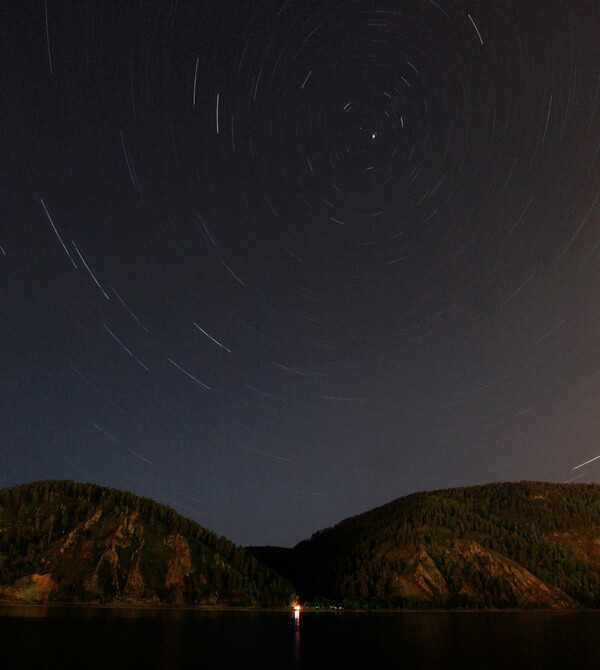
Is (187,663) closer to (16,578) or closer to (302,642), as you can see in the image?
(302,642)

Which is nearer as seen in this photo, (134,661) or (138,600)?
(134,661)

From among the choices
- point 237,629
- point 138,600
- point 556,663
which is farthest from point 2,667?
→ point 138,600

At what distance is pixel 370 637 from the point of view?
99125mm

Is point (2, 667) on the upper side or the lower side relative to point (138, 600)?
lower

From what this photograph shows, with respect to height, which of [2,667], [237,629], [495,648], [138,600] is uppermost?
[138,600]

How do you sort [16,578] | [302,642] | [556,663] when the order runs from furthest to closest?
1. [16,578]
2. [302,642]
3. [556,663]

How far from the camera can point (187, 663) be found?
6166 cm

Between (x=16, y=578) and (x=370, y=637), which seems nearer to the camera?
(x=370, y=637)

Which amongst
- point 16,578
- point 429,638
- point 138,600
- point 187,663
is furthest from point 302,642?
point 16,578

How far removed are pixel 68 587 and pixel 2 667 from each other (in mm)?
148642

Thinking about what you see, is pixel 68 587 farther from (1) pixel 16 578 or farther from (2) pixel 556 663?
(2) pixel 556 663

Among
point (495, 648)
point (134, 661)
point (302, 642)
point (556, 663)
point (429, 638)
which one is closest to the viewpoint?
point (134, 661)

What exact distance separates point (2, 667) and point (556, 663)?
2097 inches

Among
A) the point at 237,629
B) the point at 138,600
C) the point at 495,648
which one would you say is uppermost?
the point at 138,600
